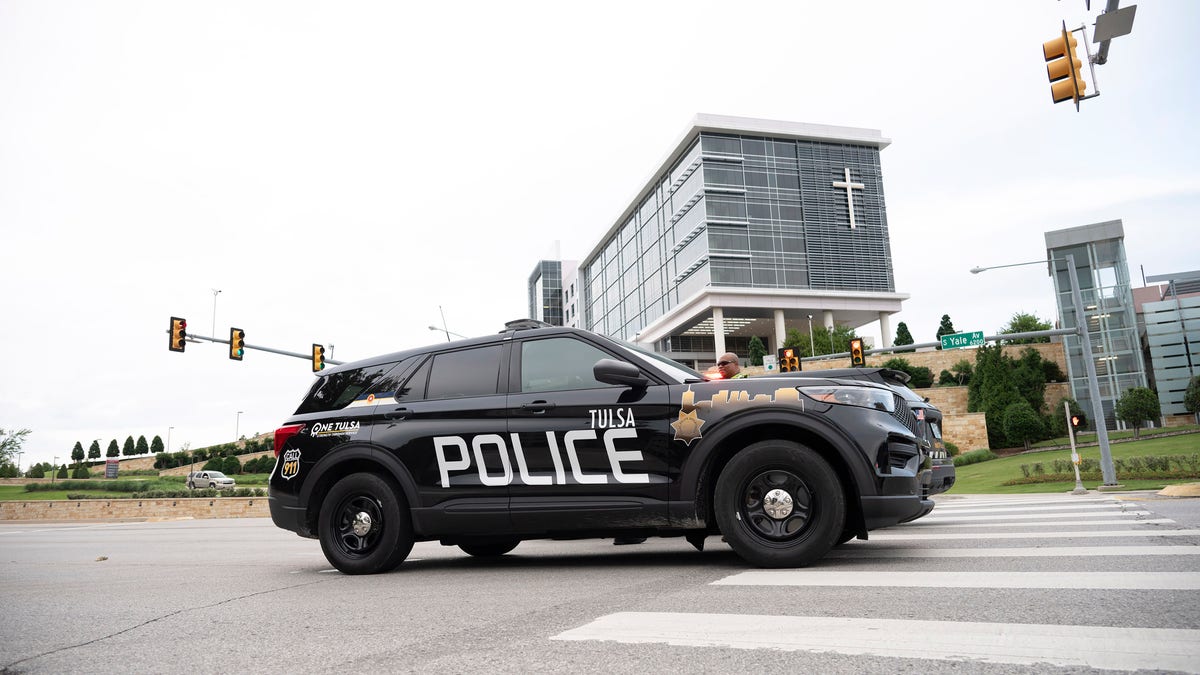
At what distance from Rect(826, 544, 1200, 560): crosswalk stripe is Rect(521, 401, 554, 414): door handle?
237 centimetres

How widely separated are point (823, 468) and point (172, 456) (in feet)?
262

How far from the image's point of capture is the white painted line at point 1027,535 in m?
6.59

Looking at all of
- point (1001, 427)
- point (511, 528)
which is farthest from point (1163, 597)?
point (1001, 427)

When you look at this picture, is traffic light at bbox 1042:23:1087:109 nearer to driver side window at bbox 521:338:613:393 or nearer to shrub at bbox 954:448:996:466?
driver side window at bbox 521:338:613:393

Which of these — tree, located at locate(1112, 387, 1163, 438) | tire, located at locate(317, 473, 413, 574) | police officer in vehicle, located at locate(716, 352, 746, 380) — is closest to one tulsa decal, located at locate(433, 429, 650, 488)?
tire, located at locate(317, 473, 413, 574)

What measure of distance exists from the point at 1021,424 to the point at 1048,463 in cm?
1547

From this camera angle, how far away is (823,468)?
16.9 feet

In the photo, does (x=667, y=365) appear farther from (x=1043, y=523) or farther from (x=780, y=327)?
(x=780, y=327)

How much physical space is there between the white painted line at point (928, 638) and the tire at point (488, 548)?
383 cm

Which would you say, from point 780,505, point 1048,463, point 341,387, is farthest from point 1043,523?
point 1048,463

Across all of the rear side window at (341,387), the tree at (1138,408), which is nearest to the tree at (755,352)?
the tree at (1138,408)

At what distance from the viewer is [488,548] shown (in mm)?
7676

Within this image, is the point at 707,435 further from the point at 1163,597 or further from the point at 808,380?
the point at 1163,597

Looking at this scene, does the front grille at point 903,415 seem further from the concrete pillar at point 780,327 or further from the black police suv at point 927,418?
the concrete pillar at point 780,327
